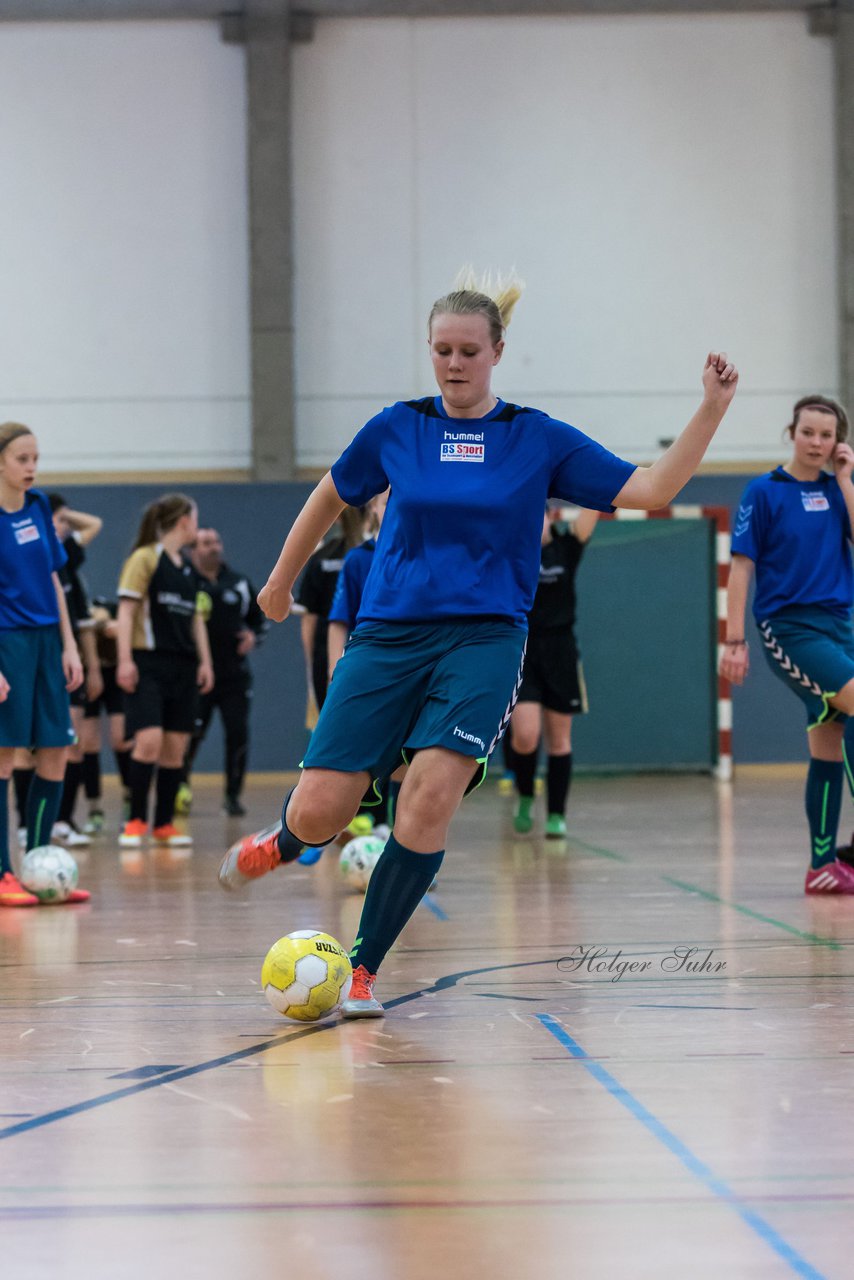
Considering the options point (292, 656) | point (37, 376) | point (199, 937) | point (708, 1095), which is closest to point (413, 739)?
point (708, 1095)

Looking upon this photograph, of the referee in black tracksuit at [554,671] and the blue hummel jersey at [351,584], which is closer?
the blue hummel jersey at [351,584]

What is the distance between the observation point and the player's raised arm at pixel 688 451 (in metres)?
3.62

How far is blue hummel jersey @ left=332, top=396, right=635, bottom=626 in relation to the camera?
3.85 meters

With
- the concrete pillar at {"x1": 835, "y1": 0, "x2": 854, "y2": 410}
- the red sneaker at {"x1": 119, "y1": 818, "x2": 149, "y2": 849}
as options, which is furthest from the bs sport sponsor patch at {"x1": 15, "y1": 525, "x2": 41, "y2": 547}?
the concrete pillar at {"x1": 835, "y1": 0, "x2": 854, "y2": 410}

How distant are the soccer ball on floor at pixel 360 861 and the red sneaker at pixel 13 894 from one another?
1.23 meters

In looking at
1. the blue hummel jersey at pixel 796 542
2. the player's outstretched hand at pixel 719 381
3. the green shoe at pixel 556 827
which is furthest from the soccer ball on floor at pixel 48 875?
the player's outstretched hand at pixel 719 381

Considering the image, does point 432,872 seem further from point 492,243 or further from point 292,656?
point 492,243

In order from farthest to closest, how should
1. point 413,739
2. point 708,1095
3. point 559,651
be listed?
point 559,651 < point 413,739 < point 708,1095

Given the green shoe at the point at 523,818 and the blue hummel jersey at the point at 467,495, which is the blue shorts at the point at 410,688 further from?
the green shoe at the point at 523,818

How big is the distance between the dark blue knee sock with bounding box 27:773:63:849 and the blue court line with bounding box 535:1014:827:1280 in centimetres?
323

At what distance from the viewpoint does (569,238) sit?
14969 mm

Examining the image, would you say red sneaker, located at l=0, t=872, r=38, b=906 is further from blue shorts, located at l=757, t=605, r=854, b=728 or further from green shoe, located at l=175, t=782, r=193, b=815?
green shoe, located at l=175, t=782, r=193, b=815

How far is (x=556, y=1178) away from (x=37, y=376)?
1317 cm

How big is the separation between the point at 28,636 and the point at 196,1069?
10.6ft
